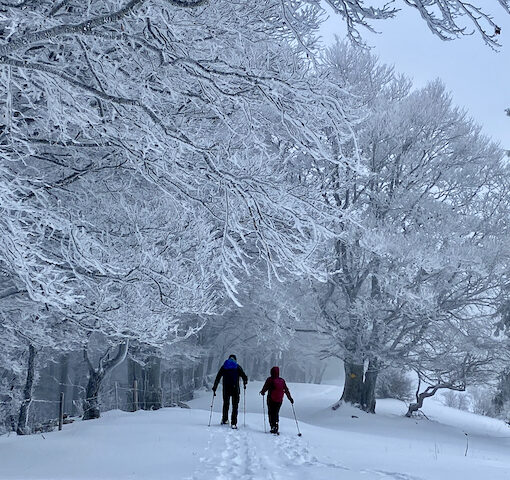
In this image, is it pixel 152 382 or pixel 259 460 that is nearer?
pixel 259 460

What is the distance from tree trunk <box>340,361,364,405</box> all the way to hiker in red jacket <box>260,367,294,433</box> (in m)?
8.24

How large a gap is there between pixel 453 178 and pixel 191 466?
13902 millimetres

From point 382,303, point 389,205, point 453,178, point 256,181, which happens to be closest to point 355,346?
point 382,303

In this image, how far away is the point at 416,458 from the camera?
7656mm

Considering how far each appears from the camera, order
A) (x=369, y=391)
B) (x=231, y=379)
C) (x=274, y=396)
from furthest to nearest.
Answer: (x=369, y=391), (x=231, y=379), (x=274, y=396)

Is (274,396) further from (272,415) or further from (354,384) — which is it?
(354,384)

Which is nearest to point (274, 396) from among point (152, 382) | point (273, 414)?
point (273, 414)

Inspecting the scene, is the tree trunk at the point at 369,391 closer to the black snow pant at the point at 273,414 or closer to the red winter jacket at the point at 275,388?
the red winter jacket at the point at 275,388

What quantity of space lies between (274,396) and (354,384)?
906cm

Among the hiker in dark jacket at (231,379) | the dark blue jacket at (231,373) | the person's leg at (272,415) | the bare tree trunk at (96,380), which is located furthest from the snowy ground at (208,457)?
the bare tree trunk at (96,380)

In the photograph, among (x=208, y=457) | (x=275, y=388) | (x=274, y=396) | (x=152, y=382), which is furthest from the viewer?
(x=152, y=382)

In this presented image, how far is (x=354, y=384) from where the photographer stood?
19.0m

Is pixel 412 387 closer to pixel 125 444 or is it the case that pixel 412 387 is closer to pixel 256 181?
pixel 125 444

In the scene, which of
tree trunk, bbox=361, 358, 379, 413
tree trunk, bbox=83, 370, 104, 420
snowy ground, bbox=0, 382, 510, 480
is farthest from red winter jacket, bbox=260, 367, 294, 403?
tree trunk, bbox=361, 358, 379, 413
